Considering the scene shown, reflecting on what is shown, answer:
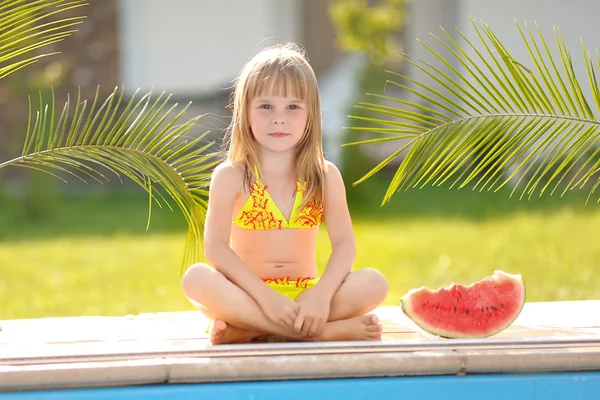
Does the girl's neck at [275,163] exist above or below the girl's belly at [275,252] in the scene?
above

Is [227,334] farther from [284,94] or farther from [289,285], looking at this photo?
[284,94]

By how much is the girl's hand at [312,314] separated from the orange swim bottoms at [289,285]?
6.8 inches

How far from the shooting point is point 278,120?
3.50 metres

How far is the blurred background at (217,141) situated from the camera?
7.88 meters

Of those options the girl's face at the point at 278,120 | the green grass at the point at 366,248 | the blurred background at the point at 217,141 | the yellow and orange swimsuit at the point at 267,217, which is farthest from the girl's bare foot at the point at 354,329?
the green grass at the point at 366,248

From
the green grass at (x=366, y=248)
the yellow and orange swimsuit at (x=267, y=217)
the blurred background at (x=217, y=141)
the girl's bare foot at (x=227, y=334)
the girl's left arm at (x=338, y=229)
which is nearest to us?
the girl's bare foot at (x=227, y=334)

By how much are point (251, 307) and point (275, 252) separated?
12.9 inches

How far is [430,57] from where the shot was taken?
15.6 m

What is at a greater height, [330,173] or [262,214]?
[330,173]

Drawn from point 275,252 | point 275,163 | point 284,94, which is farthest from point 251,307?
point 284,94

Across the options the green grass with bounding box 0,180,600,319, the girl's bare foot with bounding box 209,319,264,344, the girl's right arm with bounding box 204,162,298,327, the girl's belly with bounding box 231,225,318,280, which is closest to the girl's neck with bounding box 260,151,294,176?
the girl's right arm with bounding box 204,162,298,327

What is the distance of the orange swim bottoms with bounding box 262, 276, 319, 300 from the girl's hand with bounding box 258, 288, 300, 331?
211 millimetres

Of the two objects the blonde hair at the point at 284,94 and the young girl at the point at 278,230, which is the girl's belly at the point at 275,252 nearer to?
the young girl at the point at 278,230

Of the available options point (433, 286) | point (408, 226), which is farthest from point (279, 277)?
point (408, 226)
